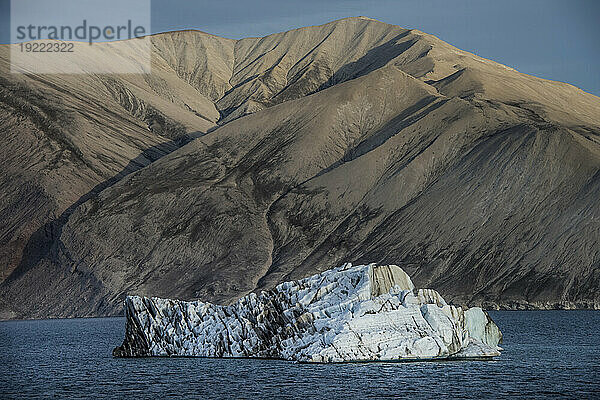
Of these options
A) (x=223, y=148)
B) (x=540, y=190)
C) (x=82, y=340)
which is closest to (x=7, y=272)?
(x=223, y=148)

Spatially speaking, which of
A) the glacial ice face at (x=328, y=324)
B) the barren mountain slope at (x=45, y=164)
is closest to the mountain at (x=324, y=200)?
the barren mountain slope at (x=45, y=164)

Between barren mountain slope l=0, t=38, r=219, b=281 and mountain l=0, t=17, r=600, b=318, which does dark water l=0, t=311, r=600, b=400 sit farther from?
barren mountain slope l=0, t=38, r=219, b=281

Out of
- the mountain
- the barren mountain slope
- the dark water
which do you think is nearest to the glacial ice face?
Result: the dark water

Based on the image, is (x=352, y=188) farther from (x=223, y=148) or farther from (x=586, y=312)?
(x=586, y=312)

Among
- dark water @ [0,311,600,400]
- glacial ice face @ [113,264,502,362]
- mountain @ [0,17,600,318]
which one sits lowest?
dark water @ [0,311,600,400]

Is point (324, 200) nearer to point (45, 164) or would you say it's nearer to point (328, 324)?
point (45, 164)

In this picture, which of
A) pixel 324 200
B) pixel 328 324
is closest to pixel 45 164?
pixel 324 200
